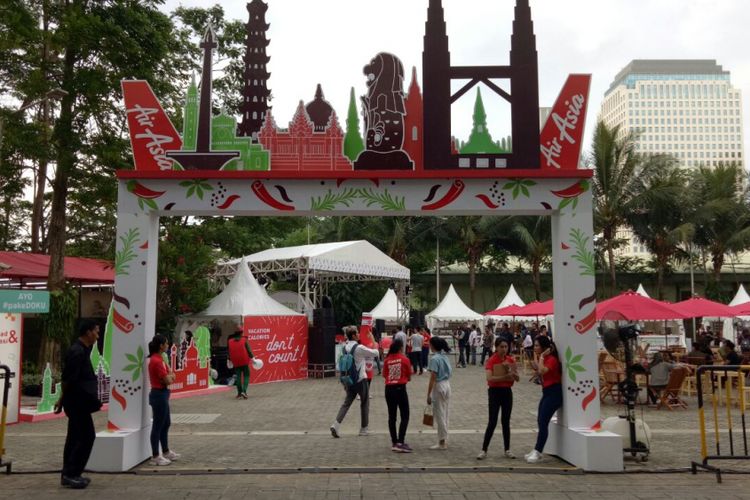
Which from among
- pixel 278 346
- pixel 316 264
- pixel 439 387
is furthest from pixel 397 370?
pixel 316 264

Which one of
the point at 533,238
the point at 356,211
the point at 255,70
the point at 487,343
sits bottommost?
the point at 487,343

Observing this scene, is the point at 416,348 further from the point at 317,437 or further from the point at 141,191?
the point at 141,191

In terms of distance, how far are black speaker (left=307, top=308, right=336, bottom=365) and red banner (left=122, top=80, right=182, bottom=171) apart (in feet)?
41.1

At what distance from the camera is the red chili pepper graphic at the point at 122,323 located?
320 inches

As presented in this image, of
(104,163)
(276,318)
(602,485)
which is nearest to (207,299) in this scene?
(276,318)

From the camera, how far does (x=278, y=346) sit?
19625mm

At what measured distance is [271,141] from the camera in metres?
8.58

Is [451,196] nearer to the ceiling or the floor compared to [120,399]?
nearer to the ceiling

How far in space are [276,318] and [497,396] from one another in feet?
39.1

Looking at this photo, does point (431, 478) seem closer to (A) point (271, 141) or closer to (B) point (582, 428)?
(B) point (582, 428)

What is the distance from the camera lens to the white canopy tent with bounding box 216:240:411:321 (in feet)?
72.7

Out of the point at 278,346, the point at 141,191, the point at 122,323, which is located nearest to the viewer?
the point at 122,323

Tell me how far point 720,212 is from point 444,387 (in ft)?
96.4

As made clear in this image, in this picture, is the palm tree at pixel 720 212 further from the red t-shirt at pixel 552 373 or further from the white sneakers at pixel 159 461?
the white sneakers at pixel 159 461
